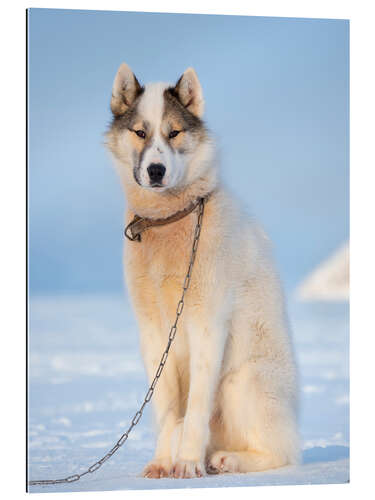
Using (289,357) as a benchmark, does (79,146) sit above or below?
above

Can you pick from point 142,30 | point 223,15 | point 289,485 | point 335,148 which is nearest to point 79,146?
point 142,30

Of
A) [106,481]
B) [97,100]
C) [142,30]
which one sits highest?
[142,30]

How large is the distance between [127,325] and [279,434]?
3972 millimetres

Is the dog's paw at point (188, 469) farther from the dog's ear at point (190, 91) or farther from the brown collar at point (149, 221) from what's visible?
the dog's ear at point (190, 91)

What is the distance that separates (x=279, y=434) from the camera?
4.75m

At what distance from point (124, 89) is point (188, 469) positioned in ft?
6.39

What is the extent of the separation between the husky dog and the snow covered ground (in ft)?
0.56

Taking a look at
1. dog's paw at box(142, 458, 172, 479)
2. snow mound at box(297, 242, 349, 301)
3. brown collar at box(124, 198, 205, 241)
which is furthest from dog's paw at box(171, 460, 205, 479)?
snow mound at box(297, 242, 349, 301)

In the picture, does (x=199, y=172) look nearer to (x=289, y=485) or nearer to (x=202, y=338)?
(x=202, y=338)

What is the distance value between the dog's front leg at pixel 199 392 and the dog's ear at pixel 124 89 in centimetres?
116

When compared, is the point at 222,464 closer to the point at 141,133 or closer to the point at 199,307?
the point at 199,307

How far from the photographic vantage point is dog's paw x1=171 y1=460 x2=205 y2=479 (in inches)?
176

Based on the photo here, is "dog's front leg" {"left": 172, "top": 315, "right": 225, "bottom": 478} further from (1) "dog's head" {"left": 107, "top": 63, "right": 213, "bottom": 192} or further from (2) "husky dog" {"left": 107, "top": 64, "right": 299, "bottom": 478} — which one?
(1) "dog's head" {"left": 107, "top": 63, "right": 213, "bottom": 192}

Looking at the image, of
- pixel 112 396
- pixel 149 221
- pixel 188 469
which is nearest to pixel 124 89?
pixel 149 221
